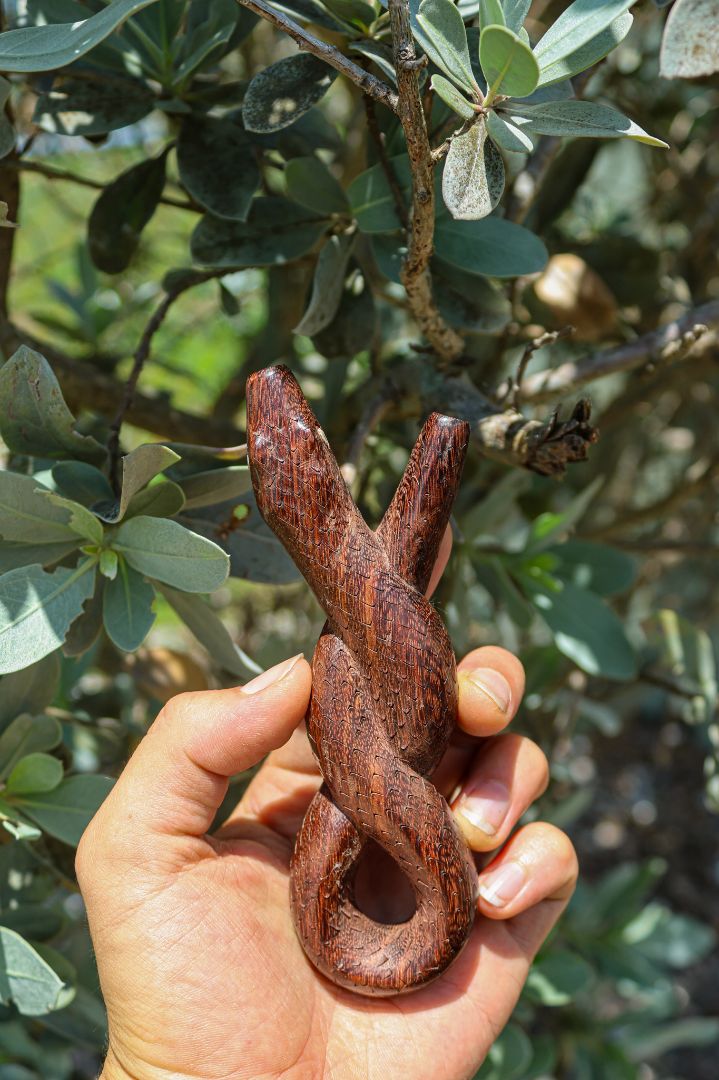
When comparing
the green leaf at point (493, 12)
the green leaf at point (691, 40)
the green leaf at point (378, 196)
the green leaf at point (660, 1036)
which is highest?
the green leaf at point (493, 12)

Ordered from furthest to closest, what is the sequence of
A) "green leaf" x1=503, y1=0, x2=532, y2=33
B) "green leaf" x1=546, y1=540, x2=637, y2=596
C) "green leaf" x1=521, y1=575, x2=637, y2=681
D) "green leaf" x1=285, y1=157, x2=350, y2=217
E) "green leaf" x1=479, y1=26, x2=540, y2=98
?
"green leaf" x1=546, y1=540, x2=637, y2=596 < "green leaf" x1=521, y1=575, x2=637, y2=681 < "green leaf" x1=285, y1=157, x2=350, y2=217 < "green leaf" x1=503, y1=0, x2=532, y2=33 < "green leaf" x1=479, y1=26, x2=540, y2=98

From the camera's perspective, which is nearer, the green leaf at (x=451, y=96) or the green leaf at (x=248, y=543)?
the green leaf at (x=451, y=96)

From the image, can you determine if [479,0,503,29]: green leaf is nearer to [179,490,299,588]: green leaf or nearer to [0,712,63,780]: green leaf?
[179,490,299,588]: green leaf

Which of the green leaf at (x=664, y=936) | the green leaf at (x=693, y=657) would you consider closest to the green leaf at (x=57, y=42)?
the green leaf at (x=693, y=657)

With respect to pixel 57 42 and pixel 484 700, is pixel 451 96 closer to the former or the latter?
pixel 57 42

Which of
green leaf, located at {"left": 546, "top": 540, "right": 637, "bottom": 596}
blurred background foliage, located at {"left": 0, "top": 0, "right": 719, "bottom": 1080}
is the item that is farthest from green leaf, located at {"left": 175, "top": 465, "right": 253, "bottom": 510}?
green leaf, located at {"left": 546, "top": 540, "right": 637, "bottom": 596}

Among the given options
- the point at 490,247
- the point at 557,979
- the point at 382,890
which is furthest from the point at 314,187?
the point at 557,979

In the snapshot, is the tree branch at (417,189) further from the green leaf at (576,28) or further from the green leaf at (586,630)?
the green leaf at (586,630)
